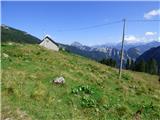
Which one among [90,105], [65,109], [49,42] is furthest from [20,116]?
[49,42]

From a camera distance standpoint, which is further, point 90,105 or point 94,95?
point 94,95

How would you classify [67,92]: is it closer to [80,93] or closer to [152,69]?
[80,93]

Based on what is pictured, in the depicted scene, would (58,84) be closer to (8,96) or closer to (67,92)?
(67,92)

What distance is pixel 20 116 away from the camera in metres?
12.4

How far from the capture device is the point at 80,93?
18.2 m

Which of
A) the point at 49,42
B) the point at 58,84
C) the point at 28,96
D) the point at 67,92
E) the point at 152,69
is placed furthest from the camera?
the point at 152,69

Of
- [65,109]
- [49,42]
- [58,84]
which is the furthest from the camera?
[49,42]

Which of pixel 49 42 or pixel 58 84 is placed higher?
pixel 49 42

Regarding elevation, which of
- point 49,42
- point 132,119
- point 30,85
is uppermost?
point 49,42

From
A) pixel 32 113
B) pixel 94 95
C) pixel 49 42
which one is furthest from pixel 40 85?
pixel 49 42

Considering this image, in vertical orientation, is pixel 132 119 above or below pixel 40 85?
below

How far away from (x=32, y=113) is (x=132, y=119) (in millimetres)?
5411

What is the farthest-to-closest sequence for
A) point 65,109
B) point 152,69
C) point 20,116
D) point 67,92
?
point 152,69
point 67,92
point 65,109
point 20,116

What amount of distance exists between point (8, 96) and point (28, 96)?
3.62ft
